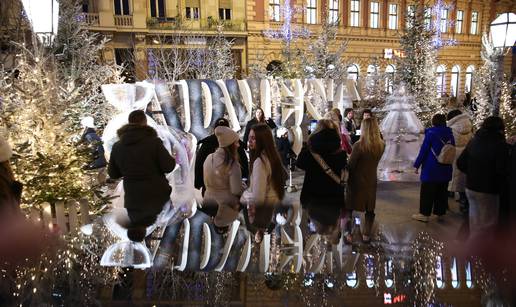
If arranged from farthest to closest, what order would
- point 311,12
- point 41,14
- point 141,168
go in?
point 311,12 → point 41,14 → point 141,168

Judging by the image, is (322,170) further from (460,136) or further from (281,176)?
(460,136)

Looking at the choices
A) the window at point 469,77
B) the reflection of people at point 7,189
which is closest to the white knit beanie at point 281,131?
the reflection of people at point 7,189

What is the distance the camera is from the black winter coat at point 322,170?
4.47 metres

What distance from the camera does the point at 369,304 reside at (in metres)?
A: 2.14

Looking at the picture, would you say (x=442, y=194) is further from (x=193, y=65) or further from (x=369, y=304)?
(x=193, y=65)

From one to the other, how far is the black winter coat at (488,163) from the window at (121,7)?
26.3 metres

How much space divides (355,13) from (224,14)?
1132cm

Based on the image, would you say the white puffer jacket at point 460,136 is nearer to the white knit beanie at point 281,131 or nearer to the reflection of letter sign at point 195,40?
the white knit beanie at point 281,131

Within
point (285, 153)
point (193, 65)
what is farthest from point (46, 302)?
point (193, 65)

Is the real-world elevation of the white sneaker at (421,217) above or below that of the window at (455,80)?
below

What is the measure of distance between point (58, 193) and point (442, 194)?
5765 mm

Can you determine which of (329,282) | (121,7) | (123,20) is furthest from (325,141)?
(121,7)

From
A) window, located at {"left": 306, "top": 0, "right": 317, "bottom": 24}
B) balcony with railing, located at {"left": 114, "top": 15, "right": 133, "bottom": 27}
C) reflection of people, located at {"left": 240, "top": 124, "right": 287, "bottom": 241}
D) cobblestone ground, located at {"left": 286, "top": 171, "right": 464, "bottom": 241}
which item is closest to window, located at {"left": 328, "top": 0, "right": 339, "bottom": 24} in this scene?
window, located at {"left": 306, "top": 0, "right": 317, "bottom": 24}

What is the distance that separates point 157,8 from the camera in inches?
1037
